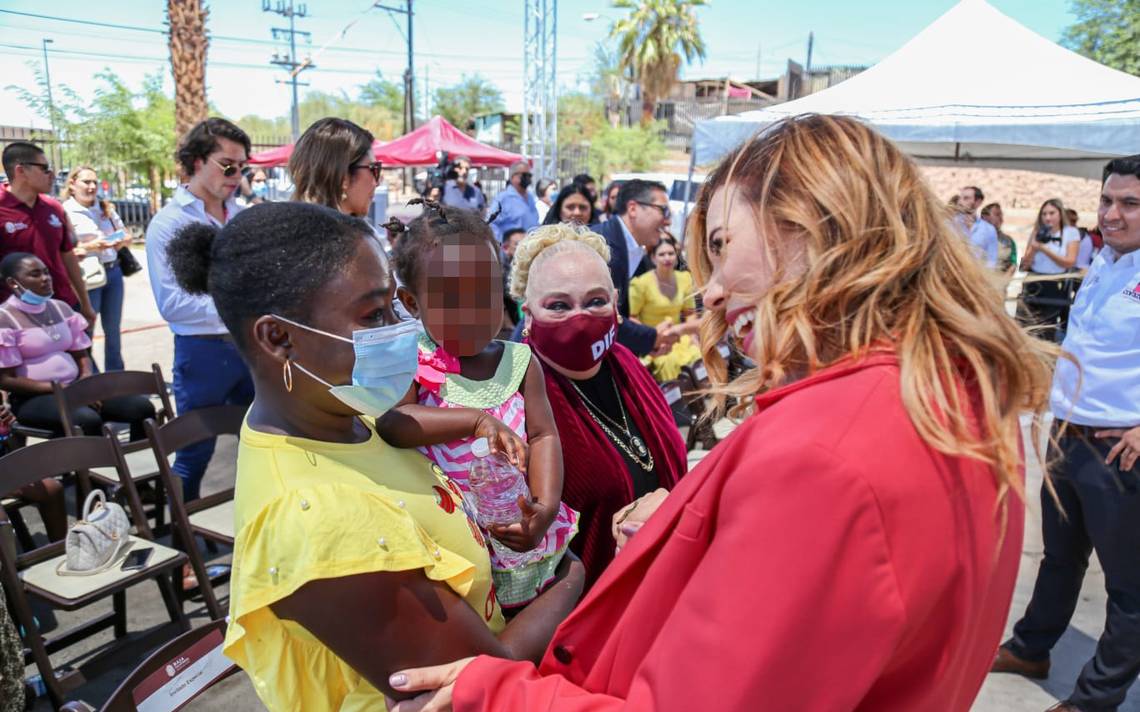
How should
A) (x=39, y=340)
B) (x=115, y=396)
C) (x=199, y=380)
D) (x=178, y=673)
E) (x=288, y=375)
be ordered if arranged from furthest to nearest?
1. (x=39, y=340)
2. (x=115, y=396)
3. (x=199, y=380)
4. (x=178, y=673)
5. (x=288, y=375)

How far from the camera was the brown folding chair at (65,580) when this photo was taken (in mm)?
2717

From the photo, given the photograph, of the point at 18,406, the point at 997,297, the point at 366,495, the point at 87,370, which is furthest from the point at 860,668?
the point at 87,370

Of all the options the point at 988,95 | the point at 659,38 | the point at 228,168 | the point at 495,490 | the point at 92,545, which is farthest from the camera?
the point at 659,38

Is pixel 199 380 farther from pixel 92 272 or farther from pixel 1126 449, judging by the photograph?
pixel 1126 449

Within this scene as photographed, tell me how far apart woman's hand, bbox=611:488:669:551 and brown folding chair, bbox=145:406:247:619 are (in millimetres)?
1816

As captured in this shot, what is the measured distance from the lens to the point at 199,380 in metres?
3.86

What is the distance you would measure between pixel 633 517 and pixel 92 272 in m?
6.18

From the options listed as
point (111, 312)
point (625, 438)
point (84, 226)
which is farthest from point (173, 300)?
point (84, 226)

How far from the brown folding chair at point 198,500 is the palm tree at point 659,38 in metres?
35.5

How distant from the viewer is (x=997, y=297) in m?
1.05

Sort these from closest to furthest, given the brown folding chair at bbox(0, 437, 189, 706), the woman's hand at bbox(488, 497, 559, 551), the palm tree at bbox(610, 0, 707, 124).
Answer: the woman's hand at bbox(488, 497, 559, 551)
the brown folding chair at bbox(0, 437, 189, 706)
the palm tree at bbox(610, 0, 707, 124)

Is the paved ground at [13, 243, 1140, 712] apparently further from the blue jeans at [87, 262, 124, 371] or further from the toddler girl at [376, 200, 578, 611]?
the blue jeans at [87, 262, 124, 371]

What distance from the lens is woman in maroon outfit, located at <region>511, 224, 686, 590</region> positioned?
232 centimetres

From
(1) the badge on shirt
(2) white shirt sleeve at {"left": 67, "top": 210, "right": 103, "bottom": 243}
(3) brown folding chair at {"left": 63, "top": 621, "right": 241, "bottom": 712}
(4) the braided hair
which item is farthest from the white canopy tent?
(2) white shirt sleeve at {"left": 67, "top": 210, "right": 103, "bottom": 243}
